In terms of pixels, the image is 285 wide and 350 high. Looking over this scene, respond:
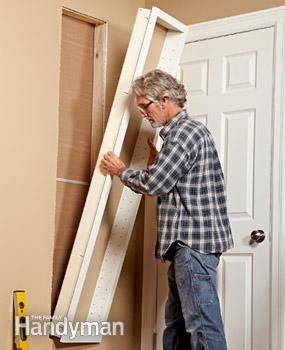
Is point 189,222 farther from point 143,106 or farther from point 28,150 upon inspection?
point 28,150

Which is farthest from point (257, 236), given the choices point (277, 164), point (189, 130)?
point (189, 130)

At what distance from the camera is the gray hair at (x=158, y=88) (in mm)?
3008

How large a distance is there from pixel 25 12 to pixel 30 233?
0.98 meters

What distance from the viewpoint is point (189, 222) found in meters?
2.85

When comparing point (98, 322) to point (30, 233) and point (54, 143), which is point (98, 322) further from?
point (54, 143)

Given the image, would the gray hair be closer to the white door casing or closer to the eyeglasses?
the eyeglasses

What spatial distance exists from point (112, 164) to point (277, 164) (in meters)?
0.79

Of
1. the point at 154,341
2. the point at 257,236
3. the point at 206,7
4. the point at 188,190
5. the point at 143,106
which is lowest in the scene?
the point at 154,341

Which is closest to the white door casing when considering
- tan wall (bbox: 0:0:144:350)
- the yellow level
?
tan wall (bbox: 0:0:144:350)

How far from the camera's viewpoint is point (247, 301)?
334cm

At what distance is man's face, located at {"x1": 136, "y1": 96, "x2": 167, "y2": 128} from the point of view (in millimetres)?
3035

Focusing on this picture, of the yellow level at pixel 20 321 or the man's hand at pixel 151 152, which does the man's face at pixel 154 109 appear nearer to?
the man's hand at pixel 151 152

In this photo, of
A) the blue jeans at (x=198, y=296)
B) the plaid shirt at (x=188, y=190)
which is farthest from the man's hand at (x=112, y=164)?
the blue jeans at (x=198, y=296)

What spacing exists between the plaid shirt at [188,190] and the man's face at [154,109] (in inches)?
4.7
